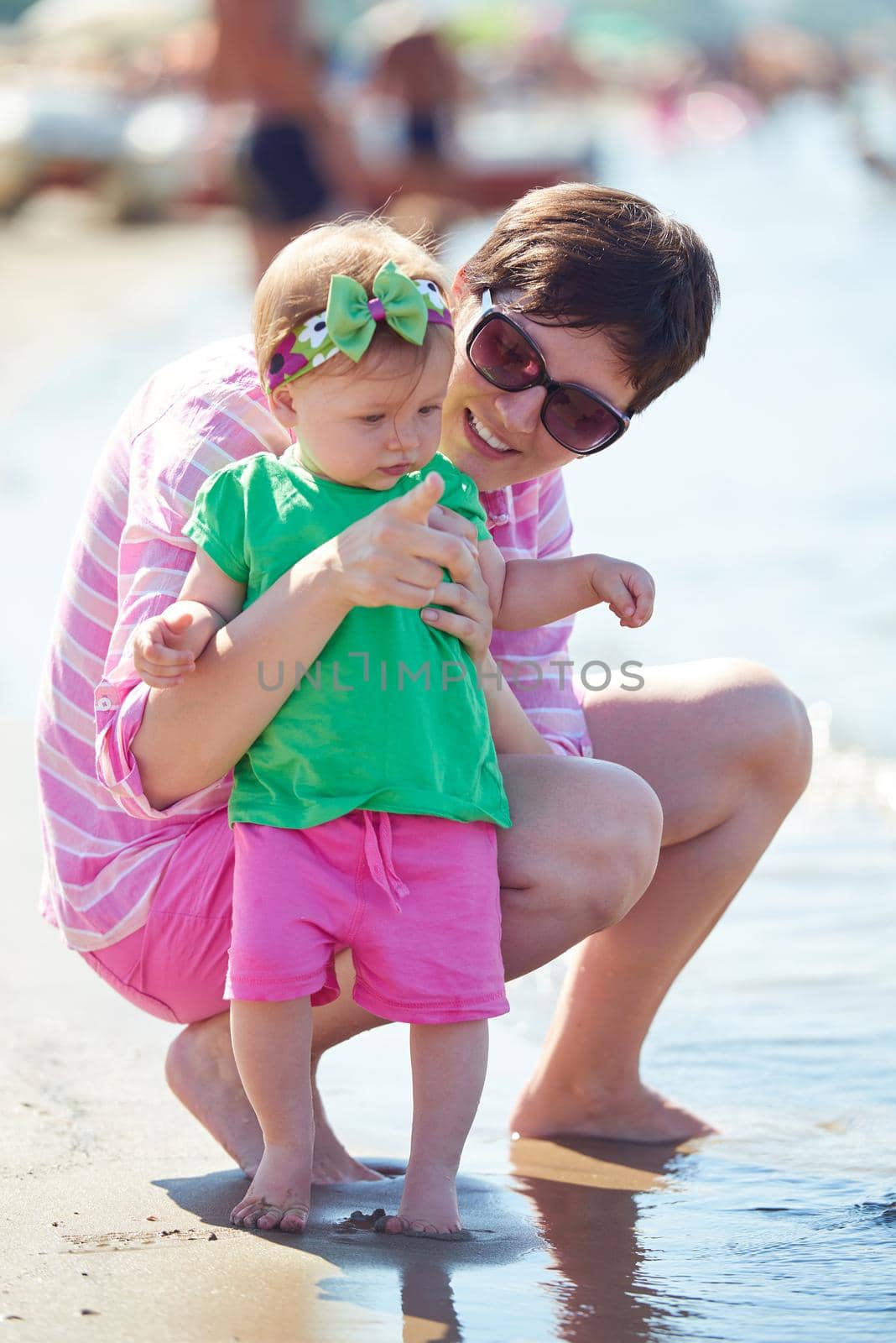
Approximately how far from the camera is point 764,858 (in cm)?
389

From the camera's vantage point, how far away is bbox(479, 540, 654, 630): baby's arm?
2.13m

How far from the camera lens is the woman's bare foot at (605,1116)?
2.53 metres

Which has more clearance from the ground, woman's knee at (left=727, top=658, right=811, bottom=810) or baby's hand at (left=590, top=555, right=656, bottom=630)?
baby's hand at (left=590, top=555, right=656, bottom=630)

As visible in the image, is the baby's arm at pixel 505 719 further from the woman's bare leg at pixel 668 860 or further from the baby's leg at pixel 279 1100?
the baby's leg at pixel 279 1100

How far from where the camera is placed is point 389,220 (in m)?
2.28

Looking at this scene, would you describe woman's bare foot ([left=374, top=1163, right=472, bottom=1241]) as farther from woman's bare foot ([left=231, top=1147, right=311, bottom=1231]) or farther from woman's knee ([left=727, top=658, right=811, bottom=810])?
woman's knee ([left=727, top=658, right=811, bottom=810])

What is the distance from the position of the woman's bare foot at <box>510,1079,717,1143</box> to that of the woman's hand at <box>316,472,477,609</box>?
95 centimetres

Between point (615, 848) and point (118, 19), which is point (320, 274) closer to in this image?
point (615, 848)

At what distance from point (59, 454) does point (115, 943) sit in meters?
6.14

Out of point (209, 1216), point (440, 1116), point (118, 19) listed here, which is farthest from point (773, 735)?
point (118, 19)

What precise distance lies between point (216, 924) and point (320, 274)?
0.79 meters

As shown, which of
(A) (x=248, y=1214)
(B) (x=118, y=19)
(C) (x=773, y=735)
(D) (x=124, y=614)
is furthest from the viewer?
(B) (x=118, y=19)

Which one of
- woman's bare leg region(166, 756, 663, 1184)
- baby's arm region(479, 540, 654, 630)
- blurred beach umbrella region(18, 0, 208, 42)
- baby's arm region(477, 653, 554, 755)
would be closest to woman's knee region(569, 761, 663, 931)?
woman's bare leg region(166, 756, 663, 1184)

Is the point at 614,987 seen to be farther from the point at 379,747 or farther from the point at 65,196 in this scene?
the point at 65,196
